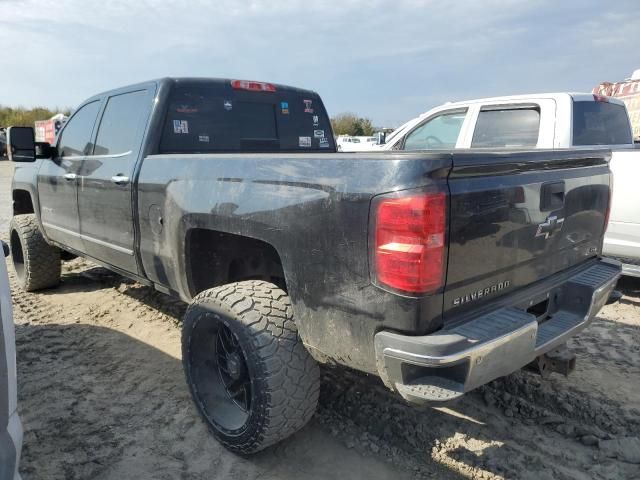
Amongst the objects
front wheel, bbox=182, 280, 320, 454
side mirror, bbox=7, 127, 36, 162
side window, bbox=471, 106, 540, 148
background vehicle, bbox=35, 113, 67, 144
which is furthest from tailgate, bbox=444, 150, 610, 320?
background vehicle, bbox=35, 113, 67, 144

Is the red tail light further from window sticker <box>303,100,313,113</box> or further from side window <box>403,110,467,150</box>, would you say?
side window <box>403,110,467,150</box>

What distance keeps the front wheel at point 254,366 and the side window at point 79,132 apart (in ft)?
7.24

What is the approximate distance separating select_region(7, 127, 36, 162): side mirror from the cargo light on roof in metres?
1.66

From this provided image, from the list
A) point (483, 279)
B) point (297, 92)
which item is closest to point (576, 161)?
point (483, 279)

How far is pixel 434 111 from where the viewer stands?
19.3ft

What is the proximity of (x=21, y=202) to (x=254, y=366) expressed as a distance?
444cm

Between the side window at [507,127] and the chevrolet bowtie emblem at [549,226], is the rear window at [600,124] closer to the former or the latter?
the side window at [507,127]

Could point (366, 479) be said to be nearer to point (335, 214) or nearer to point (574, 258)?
point (335, 214)

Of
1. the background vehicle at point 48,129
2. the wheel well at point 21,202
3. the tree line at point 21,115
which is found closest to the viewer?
the wheel well at point 21,202

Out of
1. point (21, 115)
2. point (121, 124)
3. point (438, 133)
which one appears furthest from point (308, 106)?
point (21, 115)

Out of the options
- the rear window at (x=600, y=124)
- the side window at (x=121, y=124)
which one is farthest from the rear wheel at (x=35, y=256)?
the rear window at (x=600, y=124)

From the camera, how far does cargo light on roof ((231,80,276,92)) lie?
12.2 feet

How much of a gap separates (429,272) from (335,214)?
43 cm

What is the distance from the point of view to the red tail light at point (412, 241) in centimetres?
173
